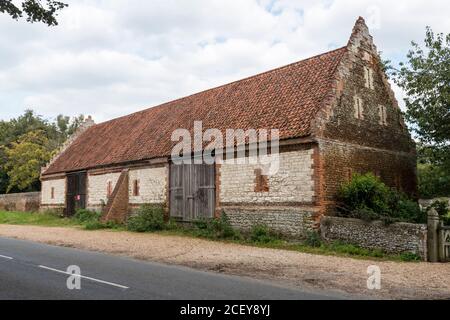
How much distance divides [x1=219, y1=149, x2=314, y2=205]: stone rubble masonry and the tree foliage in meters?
35.1

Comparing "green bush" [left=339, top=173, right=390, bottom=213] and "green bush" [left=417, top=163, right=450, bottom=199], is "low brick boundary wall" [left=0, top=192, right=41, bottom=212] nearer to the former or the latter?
"green bush" [left=339, top=173, right=390, bottom=213]

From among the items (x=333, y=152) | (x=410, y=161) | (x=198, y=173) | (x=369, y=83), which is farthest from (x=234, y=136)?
(x=410, y=161)

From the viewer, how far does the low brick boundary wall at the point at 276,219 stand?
50.5ft

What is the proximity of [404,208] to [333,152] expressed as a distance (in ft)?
11.1

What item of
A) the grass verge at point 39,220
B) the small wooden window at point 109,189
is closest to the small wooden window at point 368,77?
the small wooden window at point 109,189

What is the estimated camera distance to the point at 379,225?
44.3 ft

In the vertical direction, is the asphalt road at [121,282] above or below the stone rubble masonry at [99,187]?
below

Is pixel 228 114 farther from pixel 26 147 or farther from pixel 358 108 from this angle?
pixel 26 147

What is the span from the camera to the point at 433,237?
40.8 feet

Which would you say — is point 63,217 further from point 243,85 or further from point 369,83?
point 369,83

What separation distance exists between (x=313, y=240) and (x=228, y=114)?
26.8 ft

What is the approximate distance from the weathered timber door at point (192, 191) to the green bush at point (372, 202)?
5930mm

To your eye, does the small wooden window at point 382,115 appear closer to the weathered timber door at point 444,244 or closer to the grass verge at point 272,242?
the grass verge at point 272,242

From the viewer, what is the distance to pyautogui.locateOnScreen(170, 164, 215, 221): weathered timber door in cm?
1906
